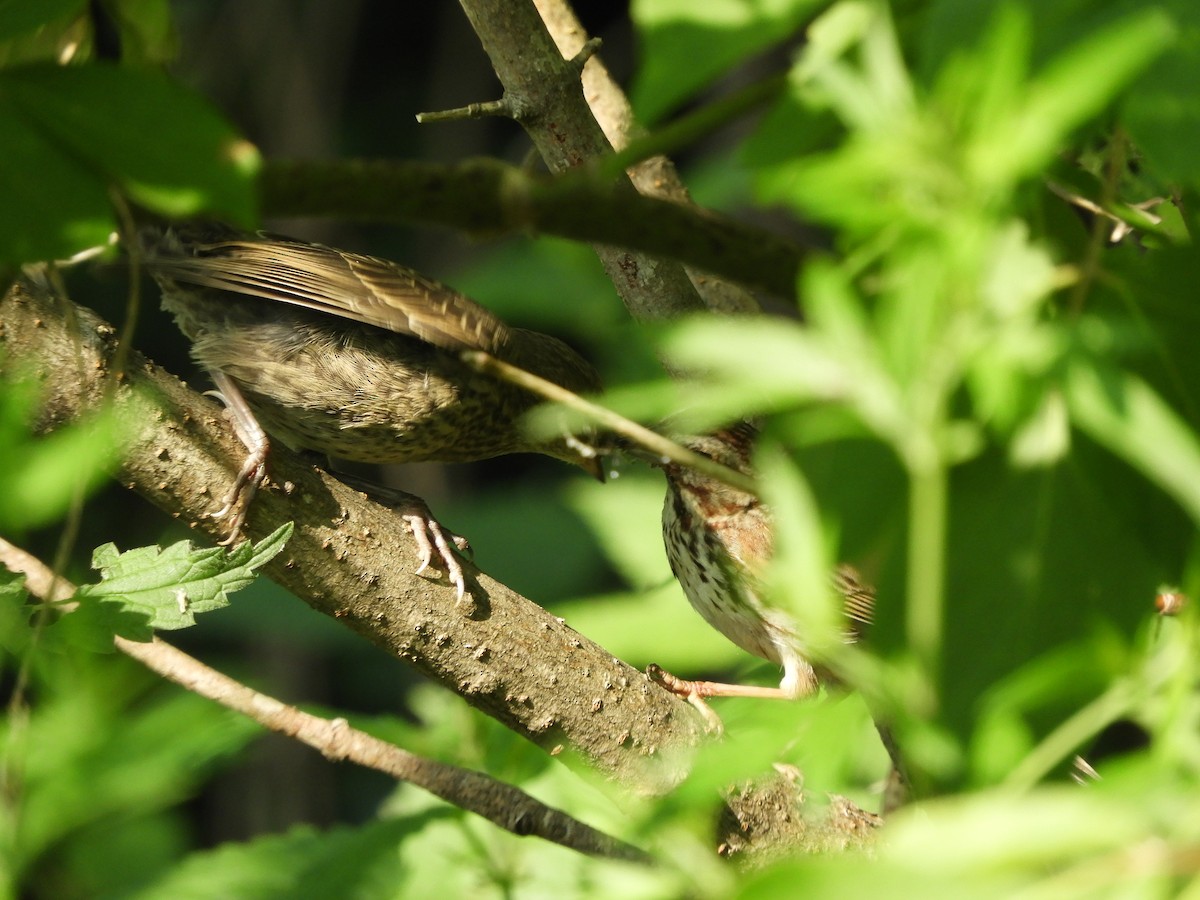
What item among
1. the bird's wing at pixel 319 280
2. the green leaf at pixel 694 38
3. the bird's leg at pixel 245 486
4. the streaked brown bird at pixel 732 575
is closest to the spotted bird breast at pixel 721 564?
the streaked brown bird at pixel 732 575

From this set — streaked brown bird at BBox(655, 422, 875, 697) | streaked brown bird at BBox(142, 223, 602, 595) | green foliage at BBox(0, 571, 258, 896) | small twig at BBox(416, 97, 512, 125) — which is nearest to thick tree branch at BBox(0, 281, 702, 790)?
green foliage at BBox(0, 571, 258, 896)

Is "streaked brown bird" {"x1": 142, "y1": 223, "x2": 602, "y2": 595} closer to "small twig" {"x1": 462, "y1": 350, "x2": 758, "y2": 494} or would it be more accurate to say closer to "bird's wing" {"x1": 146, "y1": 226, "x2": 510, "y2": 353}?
"bird's wing" {"x1": 146, "y1": 226, "x2": 510, "y2": 353}

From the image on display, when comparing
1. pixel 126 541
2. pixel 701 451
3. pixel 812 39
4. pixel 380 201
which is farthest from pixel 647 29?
pixel 126 541

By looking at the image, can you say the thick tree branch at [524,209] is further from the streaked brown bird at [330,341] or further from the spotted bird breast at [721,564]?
the spotted bird breast at [721,564]

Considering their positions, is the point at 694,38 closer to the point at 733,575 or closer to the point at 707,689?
the point at 707,689

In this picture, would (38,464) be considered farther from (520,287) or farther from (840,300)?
(520,287)
